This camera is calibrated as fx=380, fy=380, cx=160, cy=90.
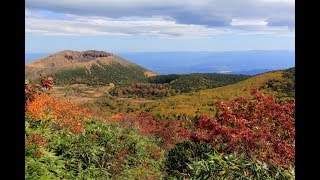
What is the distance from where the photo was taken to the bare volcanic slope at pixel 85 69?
269 feet

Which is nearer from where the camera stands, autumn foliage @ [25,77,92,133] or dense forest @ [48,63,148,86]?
autumn foliage @ [25,77,92,133]

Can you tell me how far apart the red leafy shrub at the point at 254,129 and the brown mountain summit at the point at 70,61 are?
83914 millimetres

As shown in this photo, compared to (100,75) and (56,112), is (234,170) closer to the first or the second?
(56,112)

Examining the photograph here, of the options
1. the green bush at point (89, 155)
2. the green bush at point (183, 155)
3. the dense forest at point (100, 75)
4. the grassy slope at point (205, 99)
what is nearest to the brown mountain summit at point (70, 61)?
the dense forest at point (100, 75)

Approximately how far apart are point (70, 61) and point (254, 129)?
112233mm

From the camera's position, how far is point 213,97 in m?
35.8

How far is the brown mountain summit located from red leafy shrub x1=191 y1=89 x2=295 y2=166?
83.9 m

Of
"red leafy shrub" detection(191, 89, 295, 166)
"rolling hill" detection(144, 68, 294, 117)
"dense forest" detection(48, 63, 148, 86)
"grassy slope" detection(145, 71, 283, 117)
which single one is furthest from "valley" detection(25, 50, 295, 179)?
"dense forest" detection(48, 63, 148, 86)

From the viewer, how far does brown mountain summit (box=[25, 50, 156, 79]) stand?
9460 cm

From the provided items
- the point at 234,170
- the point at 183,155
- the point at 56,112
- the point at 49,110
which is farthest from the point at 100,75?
the point at 234,170

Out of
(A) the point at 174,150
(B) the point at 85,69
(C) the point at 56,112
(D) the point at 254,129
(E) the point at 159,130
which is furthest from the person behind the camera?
(B) the point at 85,69

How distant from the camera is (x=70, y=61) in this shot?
11644cm

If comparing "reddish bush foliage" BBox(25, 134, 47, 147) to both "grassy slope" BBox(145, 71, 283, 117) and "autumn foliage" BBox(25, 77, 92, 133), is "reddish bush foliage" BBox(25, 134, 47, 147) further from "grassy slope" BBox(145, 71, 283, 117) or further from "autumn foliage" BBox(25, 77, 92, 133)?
"grassy slope" BBox(145, 71, 283, 117)
